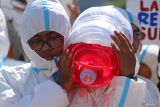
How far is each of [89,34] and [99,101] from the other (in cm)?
33

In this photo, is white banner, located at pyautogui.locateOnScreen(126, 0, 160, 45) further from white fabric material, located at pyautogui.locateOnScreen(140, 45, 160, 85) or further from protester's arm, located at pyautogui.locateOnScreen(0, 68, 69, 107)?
protester's arm, located at pyautogui.locateOnScreen(0, 68, 69, 107)

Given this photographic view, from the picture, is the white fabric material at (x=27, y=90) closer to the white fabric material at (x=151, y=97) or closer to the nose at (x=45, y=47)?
the nose at (x=45, y=47)

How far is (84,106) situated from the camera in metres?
2.81

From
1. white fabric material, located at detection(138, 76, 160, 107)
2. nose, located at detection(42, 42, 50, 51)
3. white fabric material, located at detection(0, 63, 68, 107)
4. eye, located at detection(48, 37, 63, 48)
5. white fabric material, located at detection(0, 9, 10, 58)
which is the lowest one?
white fabric material, located at detection(0, 9, 10, 58)

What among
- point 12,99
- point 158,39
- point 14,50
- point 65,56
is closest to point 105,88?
point 65,56

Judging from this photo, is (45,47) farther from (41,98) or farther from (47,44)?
(41,98)

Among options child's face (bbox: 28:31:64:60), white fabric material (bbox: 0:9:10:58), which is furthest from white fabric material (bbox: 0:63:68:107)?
white fabric material (bbox: 0:9:10:58)

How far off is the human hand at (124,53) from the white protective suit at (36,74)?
291 mm

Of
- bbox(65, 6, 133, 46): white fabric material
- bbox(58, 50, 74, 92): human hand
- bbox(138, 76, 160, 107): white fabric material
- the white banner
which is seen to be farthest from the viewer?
the white banner

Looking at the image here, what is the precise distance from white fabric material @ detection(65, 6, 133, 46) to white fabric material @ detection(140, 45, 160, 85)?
196 cm

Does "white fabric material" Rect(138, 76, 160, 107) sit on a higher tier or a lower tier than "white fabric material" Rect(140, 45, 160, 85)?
higher

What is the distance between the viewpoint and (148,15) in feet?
15.6

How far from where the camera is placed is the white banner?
185 inches

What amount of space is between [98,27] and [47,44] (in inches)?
10.3
